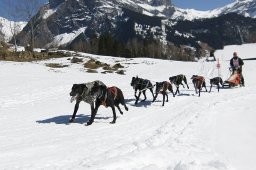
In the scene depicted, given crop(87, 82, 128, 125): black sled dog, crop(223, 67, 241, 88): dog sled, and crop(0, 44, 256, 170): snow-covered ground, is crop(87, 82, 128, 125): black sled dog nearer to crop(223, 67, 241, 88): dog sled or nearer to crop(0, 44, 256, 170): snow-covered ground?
crop(0, 44, 256, 170): snow-covered ground

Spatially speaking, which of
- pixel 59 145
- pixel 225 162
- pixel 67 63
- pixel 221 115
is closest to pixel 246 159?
pixel 225 162

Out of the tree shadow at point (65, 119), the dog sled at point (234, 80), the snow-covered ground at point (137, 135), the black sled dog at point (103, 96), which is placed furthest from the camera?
the dog sled at point (234, 80)

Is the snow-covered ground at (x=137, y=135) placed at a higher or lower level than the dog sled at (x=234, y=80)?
lower

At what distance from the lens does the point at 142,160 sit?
7992mm

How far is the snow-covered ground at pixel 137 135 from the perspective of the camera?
327 inches

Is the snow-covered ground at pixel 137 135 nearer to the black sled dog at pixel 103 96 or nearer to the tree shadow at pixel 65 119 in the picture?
the tree shadow at pixel 65 119

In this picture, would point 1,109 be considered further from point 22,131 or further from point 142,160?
point 142,160

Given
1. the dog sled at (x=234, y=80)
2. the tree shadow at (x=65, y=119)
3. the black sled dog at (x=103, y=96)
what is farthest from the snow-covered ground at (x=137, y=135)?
the dog sled at (x=234, y=80)

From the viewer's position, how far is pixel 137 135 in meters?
11.4

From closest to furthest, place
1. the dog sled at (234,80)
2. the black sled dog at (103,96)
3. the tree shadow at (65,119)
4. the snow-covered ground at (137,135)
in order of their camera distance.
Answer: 1. the snow-covered ground at (137,135)
2. the black sled dog at (103,96)
3. the tree shadow at (65,119)
4. the dog sled at (234,80)

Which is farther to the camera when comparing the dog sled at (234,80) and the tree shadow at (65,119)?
the dog sled at (234,80)

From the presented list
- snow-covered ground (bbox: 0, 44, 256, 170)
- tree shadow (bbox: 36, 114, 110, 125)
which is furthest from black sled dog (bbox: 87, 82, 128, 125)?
tree shadow (bbox: 36, 114, 110, 125)

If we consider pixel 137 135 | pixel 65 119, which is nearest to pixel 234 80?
pixel 65 119

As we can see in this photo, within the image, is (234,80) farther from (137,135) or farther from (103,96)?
(137,135)
